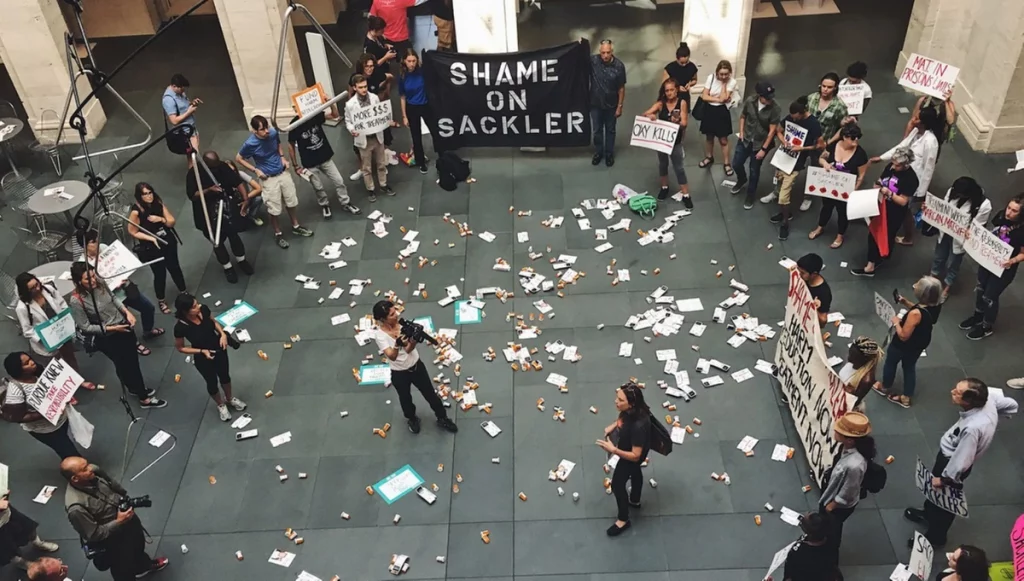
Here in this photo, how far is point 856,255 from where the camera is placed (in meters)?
11.1

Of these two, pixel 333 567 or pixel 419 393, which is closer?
pixel 333 567

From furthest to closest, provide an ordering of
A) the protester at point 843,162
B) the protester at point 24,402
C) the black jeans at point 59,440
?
the protester at point 843,162 < the black jeans at point 59,440 < the protester at point 24,402

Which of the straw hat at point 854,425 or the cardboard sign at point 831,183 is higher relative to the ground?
the straw hat at point 854,425

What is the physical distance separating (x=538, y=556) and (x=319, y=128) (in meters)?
6.73

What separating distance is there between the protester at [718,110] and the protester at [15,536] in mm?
9810

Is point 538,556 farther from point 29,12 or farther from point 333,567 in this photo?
point 29,12

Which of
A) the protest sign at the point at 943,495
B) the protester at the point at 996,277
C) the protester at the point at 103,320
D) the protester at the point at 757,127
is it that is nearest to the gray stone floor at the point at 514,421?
the protester at the point at 996,277

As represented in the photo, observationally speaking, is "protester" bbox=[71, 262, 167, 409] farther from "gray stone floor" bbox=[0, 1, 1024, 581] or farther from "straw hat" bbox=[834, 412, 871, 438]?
"straw hat" bbox=[834, 412, 871, 438]

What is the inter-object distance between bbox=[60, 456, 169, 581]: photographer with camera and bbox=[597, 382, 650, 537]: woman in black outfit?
4.24 meters

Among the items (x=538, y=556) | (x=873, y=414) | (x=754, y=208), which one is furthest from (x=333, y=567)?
(x=754, y=208)

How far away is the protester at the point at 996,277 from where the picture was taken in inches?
347

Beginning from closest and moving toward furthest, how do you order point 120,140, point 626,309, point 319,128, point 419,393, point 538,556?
point 538,556, point 419,393, point 626,309, point 319,128, point 120,140

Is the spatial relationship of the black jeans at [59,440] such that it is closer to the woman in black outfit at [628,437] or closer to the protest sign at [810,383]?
the woman in black outfit at [628,437]

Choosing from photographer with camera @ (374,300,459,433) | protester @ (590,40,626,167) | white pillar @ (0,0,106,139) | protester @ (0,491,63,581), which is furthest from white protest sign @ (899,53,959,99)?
white pillar @ (0,0,106,139)
